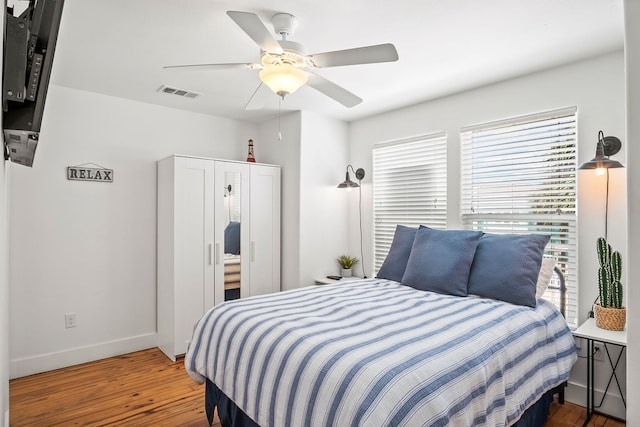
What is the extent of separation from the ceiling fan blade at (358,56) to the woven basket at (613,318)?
2063mm

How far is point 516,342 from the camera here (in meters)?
2.00

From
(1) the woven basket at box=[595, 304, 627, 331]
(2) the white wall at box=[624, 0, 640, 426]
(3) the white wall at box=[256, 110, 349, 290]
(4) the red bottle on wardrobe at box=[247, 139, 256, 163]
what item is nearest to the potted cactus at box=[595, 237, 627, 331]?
(1) the woven basket at box=[595, 304, 627, 331]

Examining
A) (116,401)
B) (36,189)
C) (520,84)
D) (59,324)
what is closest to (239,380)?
(116,401)

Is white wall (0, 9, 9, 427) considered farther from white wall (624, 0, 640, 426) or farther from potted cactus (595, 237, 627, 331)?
potted cactus (595, 237, 627, 331)

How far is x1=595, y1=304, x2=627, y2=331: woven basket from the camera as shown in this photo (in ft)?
7.70

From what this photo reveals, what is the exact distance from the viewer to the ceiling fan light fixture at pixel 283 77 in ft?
6.94

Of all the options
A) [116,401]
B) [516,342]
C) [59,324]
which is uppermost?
[516,342]

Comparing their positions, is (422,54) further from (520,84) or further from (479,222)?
(479,222)

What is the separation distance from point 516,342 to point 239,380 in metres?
1.47

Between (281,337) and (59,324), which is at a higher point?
(281,337)

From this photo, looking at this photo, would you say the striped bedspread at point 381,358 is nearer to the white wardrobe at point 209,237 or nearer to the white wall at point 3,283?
the white wall at point 3,283

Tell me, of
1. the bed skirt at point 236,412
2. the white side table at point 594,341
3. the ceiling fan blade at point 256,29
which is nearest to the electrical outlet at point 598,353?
the white side table at point 594,341

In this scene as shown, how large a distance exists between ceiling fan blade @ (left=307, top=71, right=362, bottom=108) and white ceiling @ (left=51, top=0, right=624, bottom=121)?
313mm

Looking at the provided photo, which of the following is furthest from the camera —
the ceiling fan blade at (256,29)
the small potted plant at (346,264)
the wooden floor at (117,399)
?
the small potted plant at (346,264)
